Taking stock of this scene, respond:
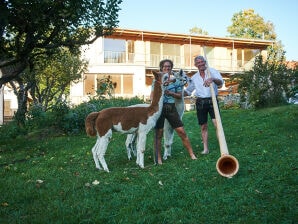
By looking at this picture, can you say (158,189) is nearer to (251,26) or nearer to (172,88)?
(172,88)

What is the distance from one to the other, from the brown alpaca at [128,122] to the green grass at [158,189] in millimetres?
473

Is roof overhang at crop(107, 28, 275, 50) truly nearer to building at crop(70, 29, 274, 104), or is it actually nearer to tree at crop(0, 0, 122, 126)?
building at crop(70, 29, 274, 104)

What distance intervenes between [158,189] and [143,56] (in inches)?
1180

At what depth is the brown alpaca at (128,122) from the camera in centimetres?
705

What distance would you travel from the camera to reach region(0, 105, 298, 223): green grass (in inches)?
167

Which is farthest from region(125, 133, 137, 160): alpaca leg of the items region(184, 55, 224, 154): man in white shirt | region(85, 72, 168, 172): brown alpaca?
region(184, 55, 224, 154): man in white shirt

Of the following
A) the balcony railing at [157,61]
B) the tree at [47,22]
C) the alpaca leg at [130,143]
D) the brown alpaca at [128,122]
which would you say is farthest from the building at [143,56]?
the brown alpaca at [128,122]

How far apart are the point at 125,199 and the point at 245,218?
5.52 ft

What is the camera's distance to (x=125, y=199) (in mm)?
4930

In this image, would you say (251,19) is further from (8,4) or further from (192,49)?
(8,4)

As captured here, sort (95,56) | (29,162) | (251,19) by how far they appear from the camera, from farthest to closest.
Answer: (251,19) < (95,56) < (29,162)

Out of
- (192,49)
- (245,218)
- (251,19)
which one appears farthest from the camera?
(251,19)

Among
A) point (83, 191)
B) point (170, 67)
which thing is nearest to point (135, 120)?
point (170, 67)

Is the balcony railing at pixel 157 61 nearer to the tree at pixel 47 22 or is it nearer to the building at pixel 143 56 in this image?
the building at pixel 143 56
